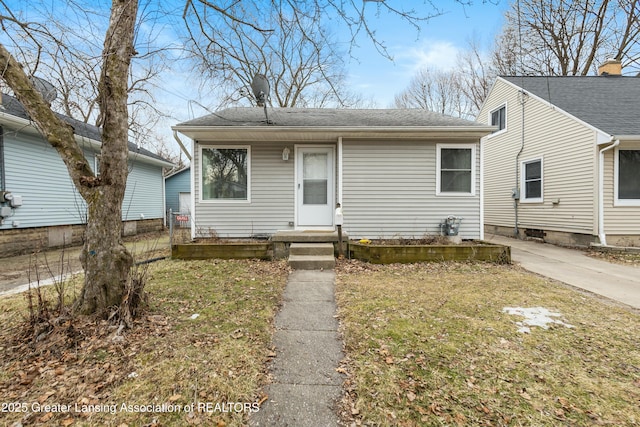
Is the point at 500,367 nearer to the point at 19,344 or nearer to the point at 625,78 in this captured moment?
the point at 19,344

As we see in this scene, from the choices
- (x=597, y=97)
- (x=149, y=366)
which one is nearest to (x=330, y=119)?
(x=149, y=366)

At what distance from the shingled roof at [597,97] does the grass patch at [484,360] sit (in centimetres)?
616

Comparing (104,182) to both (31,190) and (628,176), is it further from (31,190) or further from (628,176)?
(628,176)

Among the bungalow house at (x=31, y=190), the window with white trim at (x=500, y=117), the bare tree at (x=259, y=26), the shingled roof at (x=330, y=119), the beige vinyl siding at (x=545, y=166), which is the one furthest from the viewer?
the window with white trim at (x=500, y=117)

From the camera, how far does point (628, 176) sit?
727 centimetres

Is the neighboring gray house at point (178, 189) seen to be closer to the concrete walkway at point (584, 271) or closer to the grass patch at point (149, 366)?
the grass patch at point (149, 366)

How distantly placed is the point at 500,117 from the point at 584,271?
25.0 ft

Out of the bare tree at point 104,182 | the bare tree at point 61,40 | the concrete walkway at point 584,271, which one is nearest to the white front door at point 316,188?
the bare tree at point 61,40

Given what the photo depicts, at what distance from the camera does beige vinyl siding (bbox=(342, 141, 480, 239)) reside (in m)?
6.85

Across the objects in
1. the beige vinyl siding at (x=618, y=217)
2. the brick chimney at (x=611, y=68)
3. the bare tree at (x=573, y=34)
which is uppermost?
the bare tree at (x=573, y=34)

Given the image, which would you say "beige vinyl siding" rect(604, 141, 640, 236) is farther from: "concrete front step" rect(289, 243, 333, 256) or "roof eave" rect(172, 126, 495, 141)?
"concrete front step" rect(289, 243, 333, 256)

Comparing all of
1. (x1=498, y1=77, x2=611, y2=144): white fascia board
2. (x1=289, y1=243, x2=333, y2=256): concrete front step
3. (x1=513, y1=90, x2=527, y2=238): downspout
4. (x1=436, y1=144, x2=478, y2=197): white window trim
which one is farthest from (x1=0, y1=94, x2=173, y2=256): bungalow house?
(x1=513, y1=90, x2=527, y2=238): downspout

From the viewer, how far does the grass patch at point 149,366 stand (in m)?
1.77

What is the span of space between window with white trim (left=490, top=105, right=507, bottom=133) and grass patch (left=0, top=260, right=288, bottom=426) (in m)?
11.2
